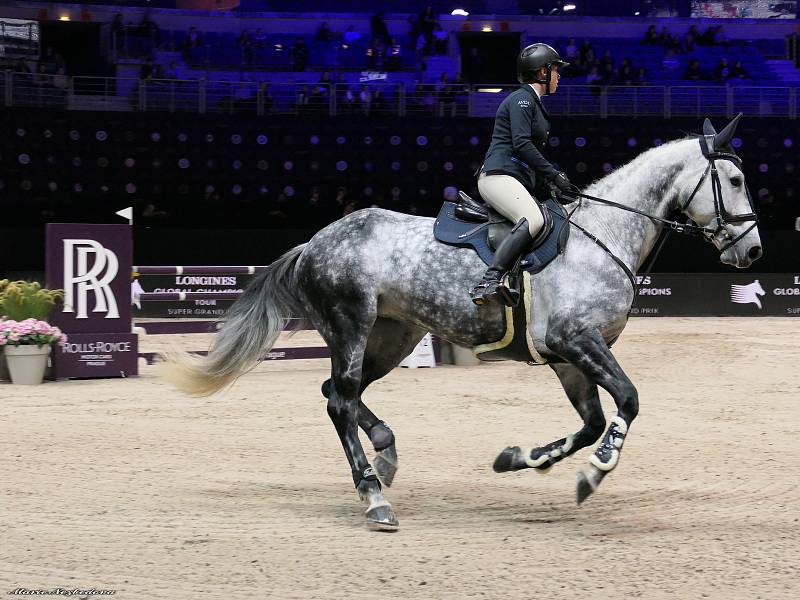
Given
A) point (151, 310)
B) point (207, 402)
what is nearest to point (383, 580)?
point (207, 402)

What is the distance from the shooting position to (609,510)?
5.68 meters

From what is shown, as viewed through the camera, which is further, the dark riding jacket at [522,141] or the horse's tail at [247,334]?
the horse's tail at [247,334]

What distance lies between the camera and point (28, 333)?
1088cm

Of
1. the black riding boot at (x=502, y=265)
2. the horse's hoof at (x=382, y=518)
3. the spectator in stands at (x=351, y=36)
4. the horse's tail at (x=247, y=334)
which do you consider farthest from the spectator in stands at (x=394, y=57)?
the horse's hoof at (x=382, y=518)

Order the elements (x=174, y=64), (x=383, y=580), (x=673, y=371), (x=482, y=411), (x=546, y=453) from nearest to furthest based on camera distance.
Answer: (x=383, y=580), (x=546, y=453), (x=482, y=411), (x=673, y=371), (x=174, y=64)

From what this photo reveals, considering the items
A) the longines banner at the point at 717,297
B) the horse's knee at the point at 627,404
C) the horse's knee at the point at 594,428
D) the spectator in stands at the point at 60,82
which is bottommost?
the longines banner at the point at 717,297

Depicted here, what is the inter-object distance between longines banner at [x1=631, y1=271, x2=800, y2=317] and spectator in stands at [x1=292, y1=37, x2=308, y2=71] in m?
9.13

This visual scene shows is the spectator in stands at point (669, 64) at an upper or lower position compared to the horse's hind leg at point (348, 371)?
upper

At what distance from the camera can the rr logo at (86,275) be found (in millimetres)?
11094

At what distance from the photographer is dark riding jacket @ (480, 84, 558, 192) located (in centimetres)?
542

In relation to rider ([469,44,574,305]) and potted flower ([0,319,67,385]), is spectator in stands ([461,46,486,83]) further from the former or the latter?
rider ([469,44,574,305])

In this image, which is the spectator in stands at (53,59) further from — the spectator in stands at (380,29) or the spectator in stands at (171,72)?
the spectator in stands at (380,29)

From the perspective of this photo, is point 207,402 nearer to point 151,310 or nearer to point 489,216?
point 489,216

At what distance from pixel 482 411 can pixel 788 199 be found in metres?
15.2
